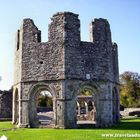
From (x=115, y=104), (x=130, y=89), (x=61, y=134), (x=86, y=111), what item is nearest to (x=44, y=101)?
(x=130, y=89)

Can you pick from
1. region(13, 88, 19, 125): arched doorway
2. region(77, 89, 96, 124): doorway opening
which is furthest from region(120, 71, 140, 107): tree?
region(13, 88, 19, 125): arched doorway

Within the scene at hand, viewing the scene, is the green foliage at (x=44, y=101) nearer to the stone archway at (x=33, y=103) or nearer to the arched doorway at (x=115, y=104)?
the arched doorway at (x=115, y=104)

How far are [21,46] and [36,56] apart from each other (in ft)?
5.19

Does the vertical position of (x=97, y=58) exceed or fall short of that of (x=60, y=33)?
it falls short

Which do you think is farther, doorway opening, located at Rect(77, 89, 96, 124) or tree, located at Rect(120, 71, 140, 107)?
tree, located at Rect(120, 71, 140, 107)

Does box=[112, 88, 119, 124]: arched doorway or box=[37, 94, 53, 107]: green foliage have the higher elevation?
box=[37, 94, 53, 107]: green foliage

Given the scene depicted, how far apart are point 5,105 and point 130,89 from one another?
29.3m

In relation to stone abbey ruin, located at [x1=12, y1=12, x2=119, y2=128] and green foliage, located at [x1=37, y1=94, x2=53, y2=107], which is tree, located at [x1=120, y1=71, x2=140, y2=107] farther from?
stone abbey ruin, located at [x1=12, y1=12, x2=119, y2=128]

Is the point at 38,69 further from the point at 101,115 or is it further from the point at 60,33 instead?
the point at 101,115

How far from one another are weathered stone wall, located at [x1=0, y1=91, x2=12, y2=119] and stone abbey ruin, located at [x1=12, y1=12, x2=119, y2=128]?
1048 cm

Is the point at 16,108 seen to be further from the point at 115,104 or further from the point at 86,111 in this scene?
the point at 86,111

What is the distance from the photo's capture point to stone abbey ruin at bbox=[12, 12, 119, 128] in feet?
72.7

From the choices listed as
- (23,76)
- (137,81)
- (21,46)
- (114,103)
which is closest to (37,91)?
(23,76)

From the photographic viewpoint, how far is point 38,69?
2302cm
